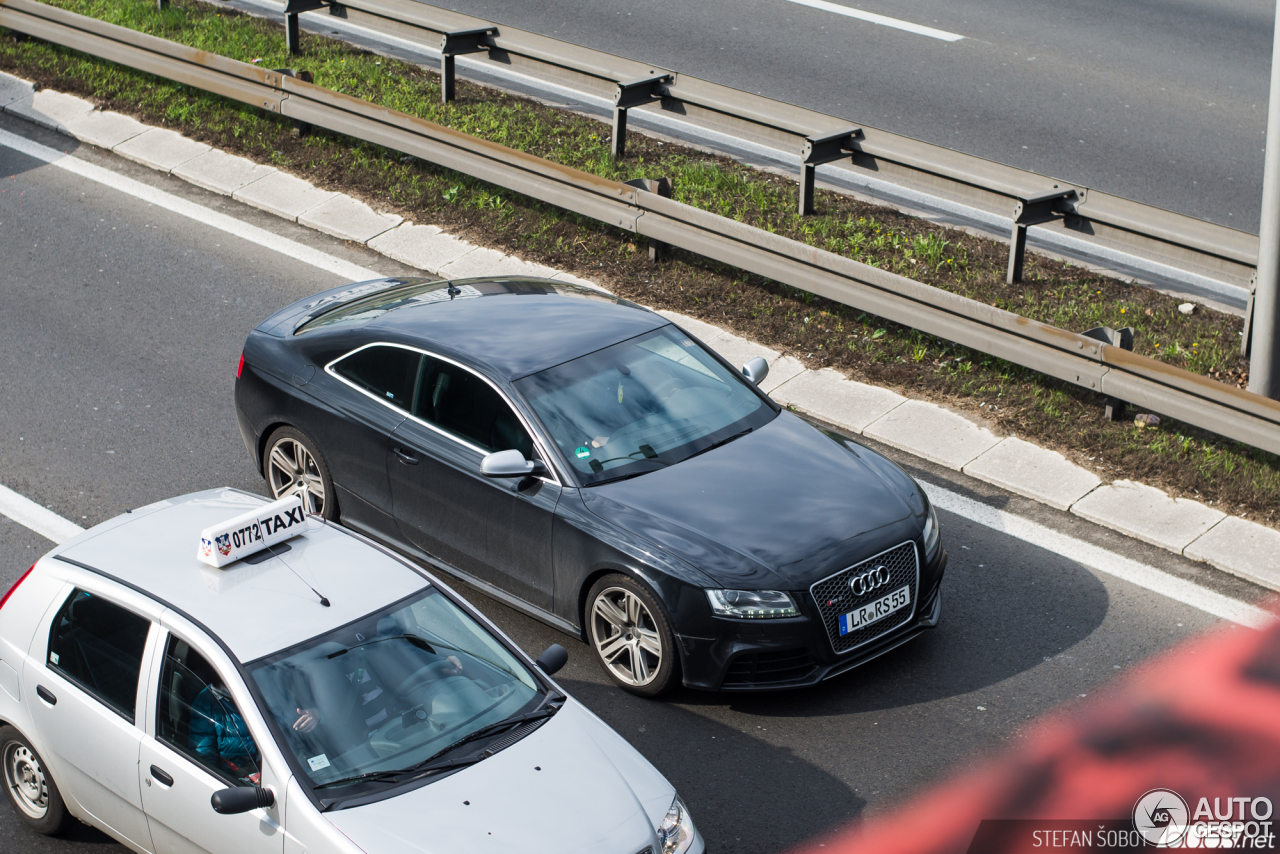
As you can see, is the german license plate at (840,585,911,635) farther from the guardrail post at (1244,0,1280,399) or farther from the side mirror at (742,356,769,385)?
the guardrail post at (1244,0,1280,399)

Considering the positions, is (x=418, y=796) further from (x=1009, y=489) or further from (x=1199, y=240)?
(x=1199, y=240)

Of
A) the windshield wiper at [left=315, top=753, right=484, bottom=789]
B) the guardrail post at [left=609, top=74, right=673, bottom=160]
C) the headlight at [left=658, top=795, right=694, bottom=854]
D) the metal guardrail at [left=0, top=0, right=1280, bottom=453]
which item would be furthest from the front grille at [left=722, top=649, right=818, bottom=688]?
the guardrail post at [left=609, top=74, right=673, bottom=160]

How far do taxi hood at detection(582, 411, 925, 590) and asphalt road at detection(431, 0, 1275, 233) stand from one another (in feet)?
20.2

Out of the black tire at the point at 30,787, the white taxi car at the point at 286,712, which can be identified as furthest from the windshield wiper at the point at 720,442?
the black tire at the point at 30,787

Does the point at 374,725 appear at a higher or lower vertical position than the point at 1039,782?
higher

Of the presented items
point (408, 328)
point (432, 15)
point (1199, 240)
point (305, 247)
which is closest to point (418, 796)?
point (408, 328)

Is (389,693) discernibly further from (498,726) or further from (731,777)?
(731,777)

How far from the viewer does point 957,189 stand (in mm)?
10758

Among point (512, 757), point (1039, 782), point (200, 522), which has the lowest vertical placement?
point (1039, 782)

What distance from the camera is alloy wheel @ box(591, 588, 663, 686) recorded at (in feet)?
23.0

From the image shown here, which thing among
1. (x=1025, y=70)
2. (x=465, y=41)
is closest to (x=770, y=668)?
(x=465, y=41)

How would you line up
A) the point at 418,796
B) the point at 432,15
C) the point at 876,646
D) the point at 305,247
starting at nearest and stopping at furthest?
the point at 418,796 → the point at 876,646 → the point at 305,247 → the point at 432,15

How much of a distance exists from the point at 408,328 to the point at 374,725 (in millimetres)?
3181

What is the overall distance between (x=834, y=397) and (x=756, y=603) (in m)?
3.39
